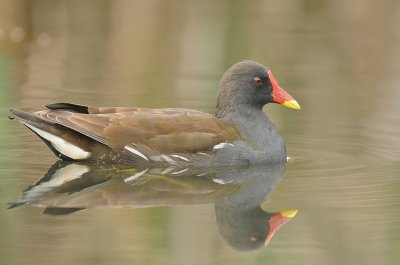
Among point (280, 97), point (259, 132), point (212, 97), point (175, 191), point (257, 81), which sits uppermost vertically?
point (257, 81)

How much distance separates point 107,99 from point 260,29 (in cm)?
502

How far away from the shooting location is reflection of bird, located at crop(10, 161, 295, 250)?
6.97m

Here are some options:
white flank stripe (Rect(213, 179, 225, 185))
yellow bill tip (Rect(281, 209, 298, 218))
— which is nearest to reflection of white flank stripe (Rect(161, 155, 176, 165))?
white flank stripe (Rect(213, 179, 225, 185))

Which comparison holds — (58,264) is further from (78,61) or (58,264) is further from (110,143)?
(78,61)

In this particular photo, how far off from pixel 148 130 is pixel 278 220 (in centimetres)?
186

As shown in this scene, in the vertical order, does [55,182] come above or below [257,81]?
below

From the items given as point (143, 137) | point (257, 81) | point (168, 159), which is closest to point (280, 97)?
point (257, 81)

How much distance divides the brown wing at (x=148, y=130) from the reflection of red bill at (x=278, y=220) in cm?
152

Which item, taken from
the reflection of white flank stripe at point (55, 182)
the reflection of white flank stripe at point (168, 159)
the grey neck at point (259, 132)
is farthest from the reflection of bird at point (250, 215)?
the reflection of white flank stripe at point (55, 182)

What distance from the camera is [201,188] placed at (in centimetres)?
791

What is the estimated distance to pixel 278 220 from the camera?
6969 millimetres

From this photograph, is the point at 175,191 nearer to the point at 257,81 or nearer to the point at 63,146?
the point at 63,146

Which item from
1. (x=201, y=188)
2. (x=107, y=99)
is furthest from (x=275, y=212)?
(x=107, y=99)

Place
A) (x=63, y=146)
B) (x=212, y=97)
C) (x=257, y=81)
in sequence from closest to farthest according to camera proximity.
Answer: (x=63, y=146)
(x=257, y=81)
(x=212, y=97)
